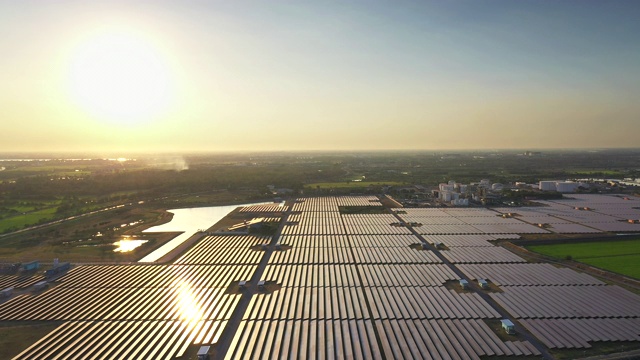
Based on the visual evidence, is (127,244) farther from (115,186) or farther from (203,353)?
(115,186)

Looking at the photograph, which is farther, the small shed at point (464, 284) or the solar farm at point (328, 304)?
the small shed at point (464, 284)

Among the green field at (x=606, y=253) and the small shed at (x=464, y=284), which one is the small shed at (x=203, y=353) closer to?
the small shed at (x=464, y=284)

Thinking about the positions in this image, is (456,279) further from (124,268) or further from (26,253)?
(26,253)

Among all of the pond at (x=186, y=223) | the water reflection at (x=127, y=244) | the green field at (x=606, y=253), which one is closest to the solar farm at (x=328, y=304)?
the pond at (x=186, y=223)

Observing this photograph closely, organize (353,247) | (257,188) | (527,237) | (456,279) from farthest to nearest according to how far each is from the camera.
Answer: (257,188)
(527,237)
(353,247)
(456,279)

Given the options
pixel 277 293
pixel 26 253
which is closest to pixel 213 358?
pixel 277 293

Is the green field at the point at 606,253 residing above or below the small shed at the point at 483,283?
below
